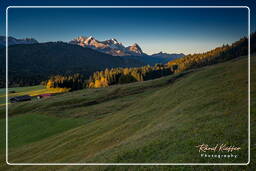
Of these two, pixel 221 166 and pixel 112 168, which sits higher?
pixel 221 166

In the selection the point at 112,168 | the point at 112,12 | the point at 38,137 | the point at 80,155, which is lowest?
the point at 38,137

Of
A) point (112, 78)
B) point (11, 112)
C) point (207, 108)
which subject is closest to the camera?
point (207, 108)

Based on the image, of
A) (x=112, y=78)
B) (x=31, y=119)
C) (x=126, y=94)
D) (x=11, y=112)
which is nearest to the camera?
(x=31, y=119)

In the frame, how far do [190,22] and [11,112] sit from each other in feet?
218

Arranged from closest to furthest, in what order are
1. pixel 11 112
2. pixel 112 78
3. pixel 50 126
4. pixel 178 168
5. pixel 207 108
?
pixel 178 168, pixel 207 108, pixel 50 126, pixel 11 112, pixel 112 78

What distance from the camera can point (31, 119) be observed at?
4800 centimetres

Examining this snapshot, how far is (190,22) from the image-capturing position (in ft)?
32.6

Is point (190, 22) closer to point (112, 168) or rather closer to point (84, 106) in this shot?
point (112, 168)

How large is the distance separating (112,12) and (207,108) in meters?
13.7

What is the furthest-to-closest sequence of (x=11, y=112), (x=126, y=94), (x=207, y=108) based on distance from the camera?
(x=126, y=94) → (x=11, y=112) → (x=207, y=108)

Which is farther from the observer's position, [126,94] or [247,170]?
[126,94]

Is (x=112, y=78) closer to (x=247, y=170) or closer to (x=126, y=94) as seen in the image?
(x=126, y=94)

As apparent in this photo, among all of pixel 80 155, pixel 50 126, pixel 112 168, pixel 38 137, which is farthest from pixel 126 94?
pixel 112 168

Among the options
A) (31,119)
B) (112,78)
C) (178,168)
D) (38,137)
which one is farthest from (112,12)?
(112,78)
